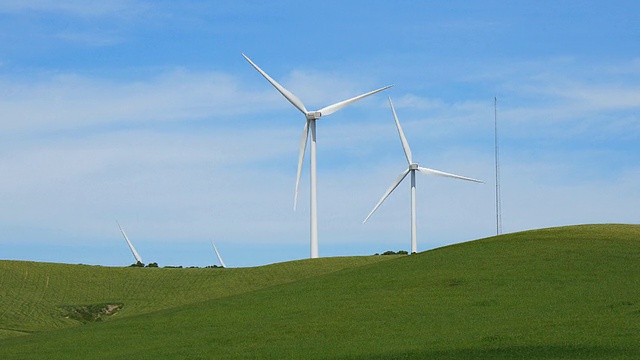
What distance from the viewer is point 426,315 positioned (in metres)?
34.8

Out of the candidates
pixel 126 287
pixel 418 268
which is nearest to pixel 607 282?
pixel 418 268

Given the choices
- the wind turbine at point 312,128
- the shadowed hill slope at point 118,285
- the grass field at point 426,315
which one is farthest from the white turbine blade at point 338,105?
the grass field at point 426,315

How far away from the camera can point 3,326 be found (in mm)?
52938

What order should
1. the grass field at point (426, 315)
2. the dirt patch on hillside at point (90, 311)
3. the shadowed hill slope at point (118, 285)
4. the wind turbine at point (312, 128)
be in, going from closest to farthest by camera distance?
1. the grass field at point (426, 315)
2. the dirt patch on hillside at point (90, 311)
3. the shadowed hill slope at point (118, 285)
4. the wind turbine at point (312, 128)

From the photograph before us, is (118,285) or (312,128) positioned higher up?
(312,128)

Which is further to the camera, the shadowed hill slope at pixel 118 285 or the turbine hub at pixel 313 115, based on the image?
the turbine hub at pixel 313 115

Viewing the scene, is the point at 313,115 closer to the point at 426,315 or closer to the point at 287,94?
the point at 287,94

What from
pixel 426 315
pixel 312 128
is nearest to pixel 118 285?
pixel 312 128

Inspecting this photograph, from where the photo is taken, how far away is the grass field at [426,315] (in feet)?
92.1

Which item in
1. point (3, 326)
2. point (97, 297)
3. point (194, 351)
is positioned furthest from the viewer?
point (97, 297)

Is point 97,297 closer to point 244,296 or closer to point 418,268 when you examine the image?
point 244,296

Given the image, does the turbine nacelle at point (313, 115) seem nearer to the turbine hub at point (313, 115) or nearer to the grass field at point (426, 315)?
the turbine hub at point (313, 115)

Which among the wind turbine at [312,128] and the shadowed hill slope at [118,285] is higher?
the wind turbine at [312,128]

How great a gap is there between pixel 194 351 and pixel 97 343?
627cm
